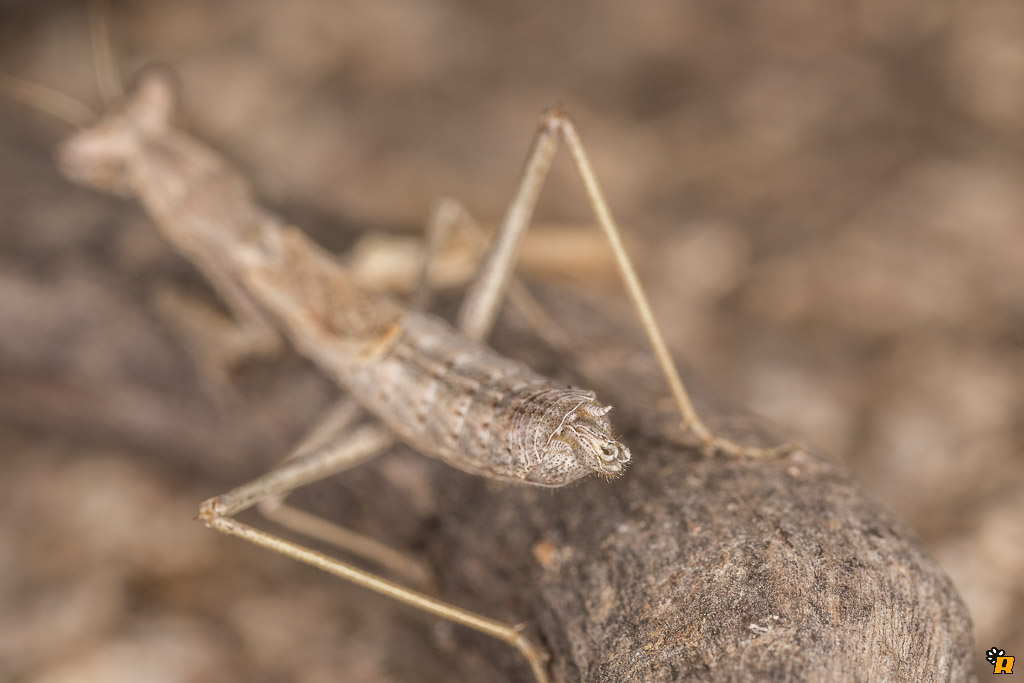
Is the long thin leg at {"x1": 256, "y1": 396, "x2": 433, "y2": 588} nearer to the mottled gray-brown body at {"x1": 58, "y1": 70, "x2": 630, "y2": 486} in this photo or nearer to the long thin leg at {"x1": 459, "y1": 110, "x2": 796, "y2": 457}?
the mottled gray-brown body at {"x1": 58, "y1": 70, "x2": 630, "y2": 486}

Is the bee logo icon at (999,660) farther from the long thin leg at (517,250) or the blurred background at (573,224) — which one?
the long thin leg at (517,250)

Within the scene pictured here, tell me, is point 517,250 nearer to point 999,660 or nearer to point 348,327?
point 348,327

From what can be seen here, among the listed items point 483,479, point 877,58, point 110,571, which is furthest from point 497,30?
point 110,571

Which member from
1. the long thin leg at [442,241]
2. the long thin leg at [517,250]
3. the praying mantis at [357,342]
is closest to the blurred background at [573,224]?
the praying mantis at [357,342]

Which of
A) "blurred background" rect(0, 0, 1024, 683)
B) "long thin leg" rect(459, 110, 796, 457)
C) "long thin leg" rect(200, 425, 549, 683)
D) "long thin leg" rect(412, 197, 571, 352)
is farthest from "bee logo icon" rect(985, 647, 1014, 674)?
"long thin leg" rect(412, 197, 571, 352)

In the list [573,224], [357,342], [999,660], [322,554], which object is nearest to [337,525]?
[322,554]

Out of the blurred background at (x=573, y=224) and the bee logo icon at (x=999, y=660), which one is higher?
the blurred background at (x=573, y=224)
